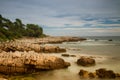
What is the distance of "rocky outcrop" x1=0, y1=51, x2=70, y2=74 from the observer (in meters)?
10.7

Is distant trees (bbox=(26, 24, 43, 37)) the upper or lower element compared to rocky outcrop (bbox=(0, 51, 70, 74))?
upper

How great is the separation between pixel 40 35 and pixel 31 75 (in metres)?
41.0

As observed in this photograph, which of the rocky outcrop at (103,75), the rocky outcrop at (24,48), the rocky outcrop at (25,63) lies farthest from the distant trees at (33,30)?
the rocky outcrop at (103,75)

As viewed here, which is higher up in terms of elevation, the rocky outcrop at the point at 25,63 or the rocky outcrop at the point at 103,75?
the rocky outcrop at the point at 25,63

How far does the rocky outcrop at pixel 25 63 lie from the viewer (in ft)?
35.0

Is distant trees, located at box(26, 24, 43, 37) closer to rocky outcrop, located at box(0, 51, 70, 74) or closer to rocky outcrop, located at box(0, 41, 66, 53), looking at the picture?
rocky outcrop, located at box(0, 41, 66, 53)

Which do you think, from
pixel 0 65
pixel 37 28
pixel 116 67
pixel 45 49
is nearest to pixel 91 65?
pixel 116 67

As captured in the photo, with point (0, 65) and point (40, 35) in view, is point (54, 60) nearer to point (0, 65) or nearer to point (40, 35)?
point (0, 65)

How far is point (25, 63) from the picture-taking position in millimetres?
10875

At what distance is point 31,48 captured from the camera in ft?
66.8

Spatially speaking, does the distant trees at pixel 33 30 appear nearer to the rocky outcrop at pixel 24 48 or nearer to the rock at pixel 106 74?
the rocky outcrop at pixel 24 48

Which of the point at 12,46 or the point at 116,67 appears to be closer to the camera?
the point at 116,67

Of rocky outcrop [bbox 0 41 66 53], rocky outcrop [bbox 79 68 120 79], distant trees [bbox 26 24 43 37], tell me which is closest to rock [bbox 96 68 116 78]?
rocky outcrop [bbox 79 68 120 79]

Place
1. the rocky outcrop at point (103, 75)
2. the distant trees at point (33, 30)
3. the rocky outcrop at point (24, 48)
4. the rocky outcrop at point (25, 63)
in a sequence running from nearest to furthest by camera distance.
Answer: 1. the rocky outcrop at point (103, 75)
2. the rocky outcrop at point (25, 63)
3. the rocky outcrop at point (24, 48)
4. the distant trees at point (33, 30)
